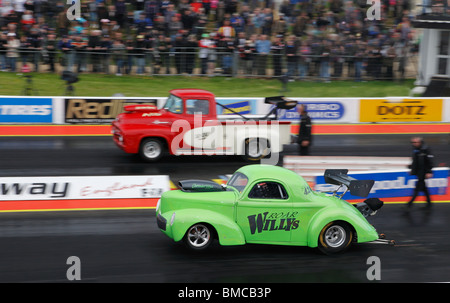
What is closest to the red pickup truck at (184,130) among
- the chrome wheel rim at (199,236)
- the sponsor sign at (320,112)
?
the sponsor sign at (320,112)

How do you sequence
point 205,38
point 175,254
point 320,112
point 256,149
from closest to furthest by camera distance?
point 175,254, point 256,149, point 320,112, point 205,38

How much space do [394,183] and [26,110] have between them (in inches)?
492

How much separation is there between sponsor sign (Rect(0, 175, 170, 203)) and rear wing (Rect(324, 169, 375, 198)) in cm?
413

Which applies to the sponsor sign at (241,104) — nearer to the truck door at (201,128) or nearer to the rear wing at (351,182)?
the truck door at (201,128)

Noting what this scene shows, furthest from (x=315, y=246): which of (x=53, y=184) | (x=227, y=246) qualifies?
(x=53, y=184)

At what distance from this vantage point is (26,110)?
64.2 feet

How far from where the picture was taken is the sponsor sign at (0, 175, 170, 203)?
12008 mm

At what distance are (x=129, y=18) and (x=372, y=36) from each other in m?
10.2

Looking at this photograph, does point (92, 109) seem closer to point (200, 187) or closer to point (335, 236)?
point (200, 187)

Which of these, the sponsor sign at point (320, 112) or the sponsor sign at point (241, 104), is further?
the sponsor sign at point (320, 112)

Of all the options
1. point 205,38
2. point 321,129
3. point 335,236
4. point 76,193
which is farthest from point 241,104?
point 335,236

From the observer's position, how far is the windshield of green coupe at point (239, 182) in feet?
30.9

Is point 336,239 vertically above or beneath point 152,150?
beneath

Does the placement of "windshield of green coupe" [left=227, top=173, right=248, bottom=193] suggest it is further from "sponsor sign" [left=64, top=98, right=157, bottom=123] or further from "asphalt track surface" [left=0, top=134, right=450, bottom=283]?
"sponsor sign" [left=64, top=98, right=157, bottom=123]
